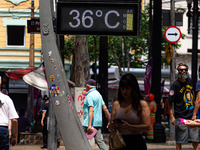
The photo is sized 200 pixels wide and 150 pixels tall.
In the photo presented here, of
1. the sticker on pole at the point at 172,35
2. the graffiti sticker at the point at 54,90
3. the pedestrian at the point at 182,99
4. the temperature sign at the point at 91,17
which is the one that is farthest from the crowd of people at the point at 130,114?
the sticker on pole at the point at 172,35

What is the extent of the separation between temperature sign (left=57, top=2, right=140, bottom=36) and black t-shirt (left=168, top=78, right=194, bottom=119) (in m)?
2.00

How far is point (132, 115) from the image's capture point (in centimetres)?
632

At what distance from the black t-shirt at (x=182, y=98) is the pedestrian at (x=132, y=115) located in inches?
152

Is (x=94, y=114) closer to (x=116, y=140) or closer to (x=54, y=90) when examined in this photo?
(x=54, y=90)

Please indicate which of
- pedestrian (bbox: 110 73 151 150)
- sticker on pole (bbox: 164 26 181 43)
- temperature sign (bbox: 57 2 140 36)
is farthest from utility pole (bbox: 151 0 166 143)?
pedestrian (bbox: 110 73 151 150)

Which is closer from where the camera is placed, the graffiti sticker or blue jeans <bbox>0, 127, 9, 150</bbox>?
blue jeans <bbox>0, 127, 9, 150</bbox>

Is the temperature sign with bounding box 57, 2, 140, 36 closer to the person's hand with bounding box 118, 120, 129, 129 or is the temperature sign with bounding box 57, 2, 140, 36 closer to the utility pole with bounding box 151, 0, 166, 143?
the person's hand with bounding box 118, 120, 129, 129

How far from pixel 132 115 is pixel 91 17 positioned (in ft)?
8.96

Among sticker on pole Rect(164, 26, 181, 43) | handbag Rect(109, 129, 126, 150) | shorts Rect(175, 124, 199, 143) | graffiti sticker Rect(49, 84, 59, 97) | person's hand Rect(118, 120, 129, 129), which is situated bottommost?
shorts Rect(175, 124, 199, 143)

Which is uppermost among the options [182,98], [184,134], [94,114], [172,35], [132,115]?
[172,35]

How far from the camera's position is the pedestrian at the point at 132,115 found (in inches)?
248

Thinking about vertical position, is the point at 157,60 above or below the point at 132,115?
above

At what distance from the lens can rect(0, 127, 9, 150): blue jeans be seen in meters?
7.88

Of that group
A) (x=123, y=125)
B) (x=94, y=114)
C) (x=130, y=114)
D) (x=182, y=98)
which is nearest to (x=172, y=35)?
(x=94, y=114)
